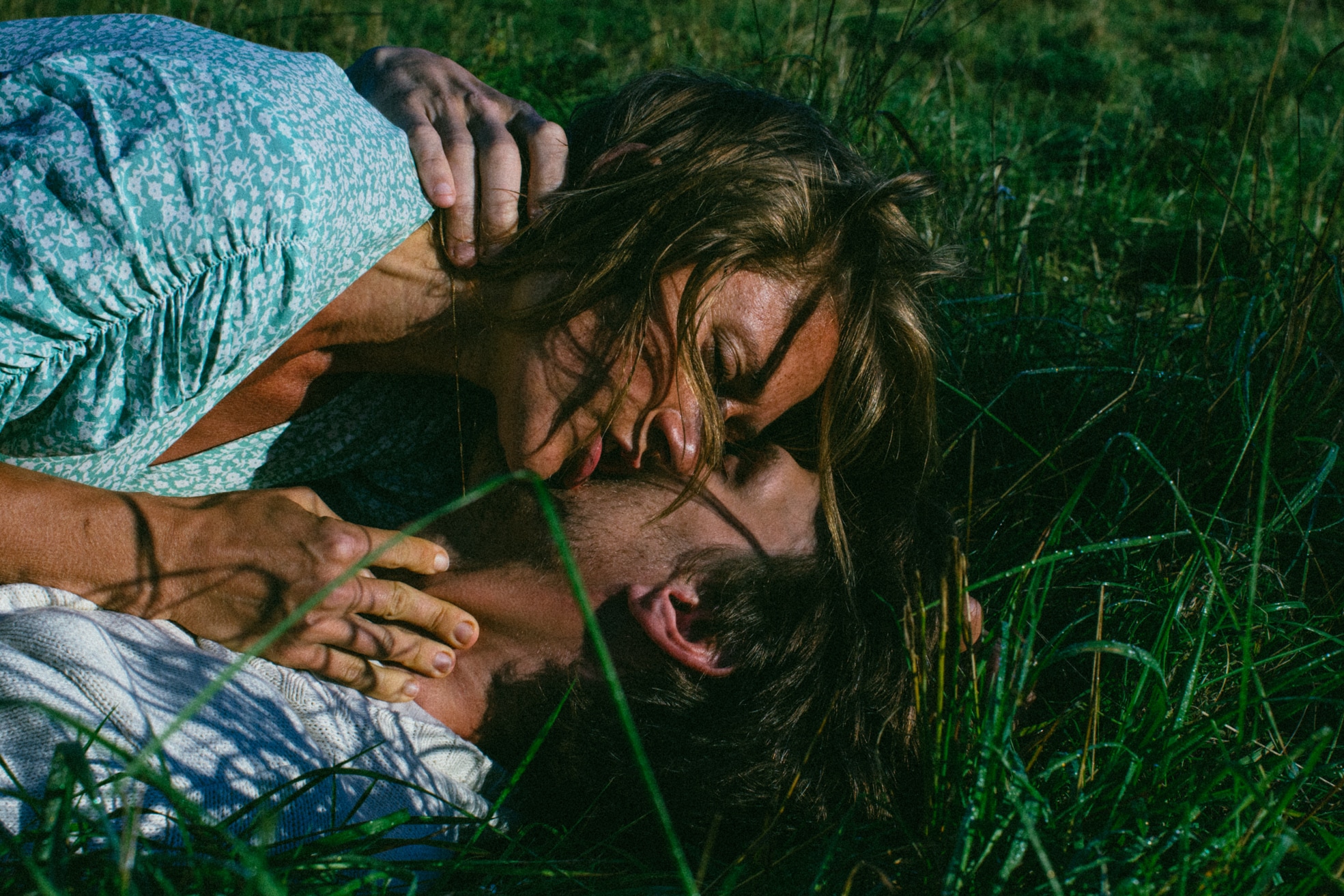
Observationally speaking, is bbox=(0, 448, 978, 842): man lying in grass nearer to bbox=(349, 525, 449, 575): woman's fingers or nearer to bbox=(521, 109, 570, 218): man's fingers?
bbox=(349, 525, 449, 575): woman's fingers

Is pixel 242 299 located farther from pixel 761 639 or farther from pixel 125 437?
pixel 761 639

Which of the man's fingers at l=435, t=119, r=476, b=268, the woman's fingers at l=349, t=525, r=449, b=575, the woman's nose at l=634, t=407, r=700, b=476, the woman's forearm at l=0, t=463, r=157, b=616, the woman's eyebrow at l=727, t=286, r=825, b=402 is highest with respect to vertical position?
the man's fingers at l=435, t=119, r=476, b=268

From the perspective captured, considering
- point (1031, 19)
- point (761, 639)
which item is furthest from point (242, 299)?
point (1031, 19)

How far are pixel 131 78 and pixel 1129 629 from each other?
7.57 feet

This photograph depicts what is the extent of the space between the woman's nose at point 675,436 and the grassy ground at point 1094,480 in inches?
24.9

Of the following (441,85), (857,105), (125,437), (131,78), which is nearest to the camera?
(131,78)

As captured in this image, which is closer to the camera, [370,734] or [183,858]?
[183,858]

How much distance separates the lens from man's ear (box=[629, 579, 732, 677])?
1971 mm

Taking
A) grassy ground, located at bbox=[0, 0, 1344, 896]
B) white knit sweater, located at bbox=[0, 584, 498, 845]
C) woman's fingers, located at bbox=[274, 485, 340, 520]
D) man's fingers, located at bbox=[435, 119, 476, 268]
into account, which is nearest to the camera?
grassy ground, located at bbox=[0, 0, 1344, 896]

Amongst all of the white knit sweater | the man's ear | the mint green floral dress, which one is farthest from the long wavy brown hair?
the white knit sweater

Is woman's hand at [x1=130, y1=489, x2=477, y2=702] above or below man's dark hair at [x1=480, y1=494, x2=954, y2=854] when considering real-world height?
above

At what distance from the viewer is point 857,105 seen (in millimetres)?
2932

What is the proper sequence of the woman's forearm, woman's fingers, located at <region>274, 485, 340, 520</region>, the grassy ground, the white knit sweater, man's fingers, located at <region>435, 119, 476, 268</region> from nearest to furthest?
the grassy ground, the white knit sweater, the woman's forearm, man's fingers, located at <region>435, 119, 476, 268</region>, woman's fingers, located at <region>274, 485, 340, 520</region>

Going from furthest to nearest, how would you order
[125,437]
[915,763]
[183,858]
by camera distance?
[125,437] < [915,763] < [183,858]
